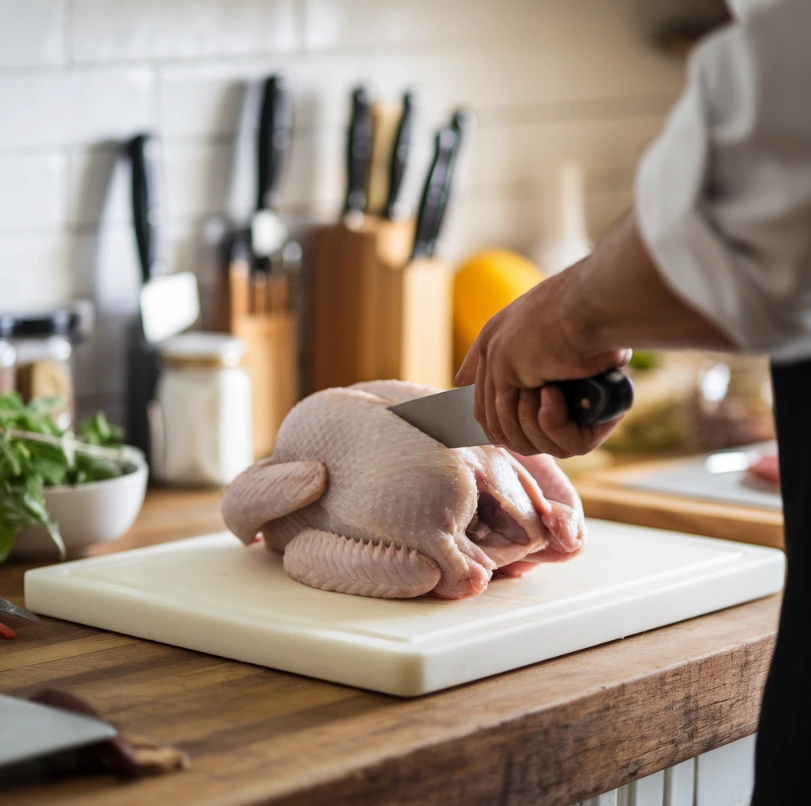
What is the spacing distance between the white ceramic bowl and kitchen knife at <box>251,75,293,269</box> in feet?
2.22

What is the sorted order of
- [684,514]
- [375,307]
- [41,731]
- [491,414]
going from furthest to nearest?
[375,307]
[684,514]
[491,414]
[41,731]

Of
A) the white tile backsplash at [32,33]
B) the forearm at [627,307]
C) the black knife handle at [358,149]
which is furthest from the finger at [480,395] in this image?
the black knife handle at [358,149]

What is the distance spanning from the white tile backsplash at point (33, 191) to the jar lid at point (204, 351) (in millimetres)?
254

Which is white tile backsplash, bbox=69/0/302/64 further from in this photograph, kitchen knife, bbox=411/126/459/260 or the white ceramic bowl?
the white ceramic bowl

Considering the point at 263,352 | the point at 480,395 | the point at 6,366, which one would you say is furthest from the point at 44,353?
the point at 480,395

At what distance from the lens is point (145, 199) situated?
1.86 m

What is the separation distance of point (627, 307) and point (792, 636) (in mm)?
294

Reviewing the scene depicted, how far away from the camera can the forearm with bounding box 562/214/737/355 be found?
78 cm

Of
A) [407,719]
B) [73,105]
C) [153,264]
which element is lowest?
[407,719]

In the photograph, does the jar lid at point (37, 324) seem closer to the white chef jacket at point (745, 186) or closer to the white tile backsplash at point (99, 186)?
the white tile backsplash at point (99, 186)

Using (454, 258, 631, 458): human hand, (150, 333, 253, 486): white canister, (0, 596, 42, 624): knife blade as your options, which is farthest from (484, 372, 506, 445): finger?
(150, 333, 253, 486): white canister

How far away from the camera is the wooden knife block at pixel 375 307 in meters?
2.11

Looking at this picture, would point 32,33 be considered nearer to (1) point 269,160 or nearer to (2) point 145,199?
(2) point 145,199

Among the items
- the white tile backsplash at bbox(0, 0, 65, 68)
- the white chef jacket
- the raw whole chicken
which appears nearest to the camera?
the white chef jacket
